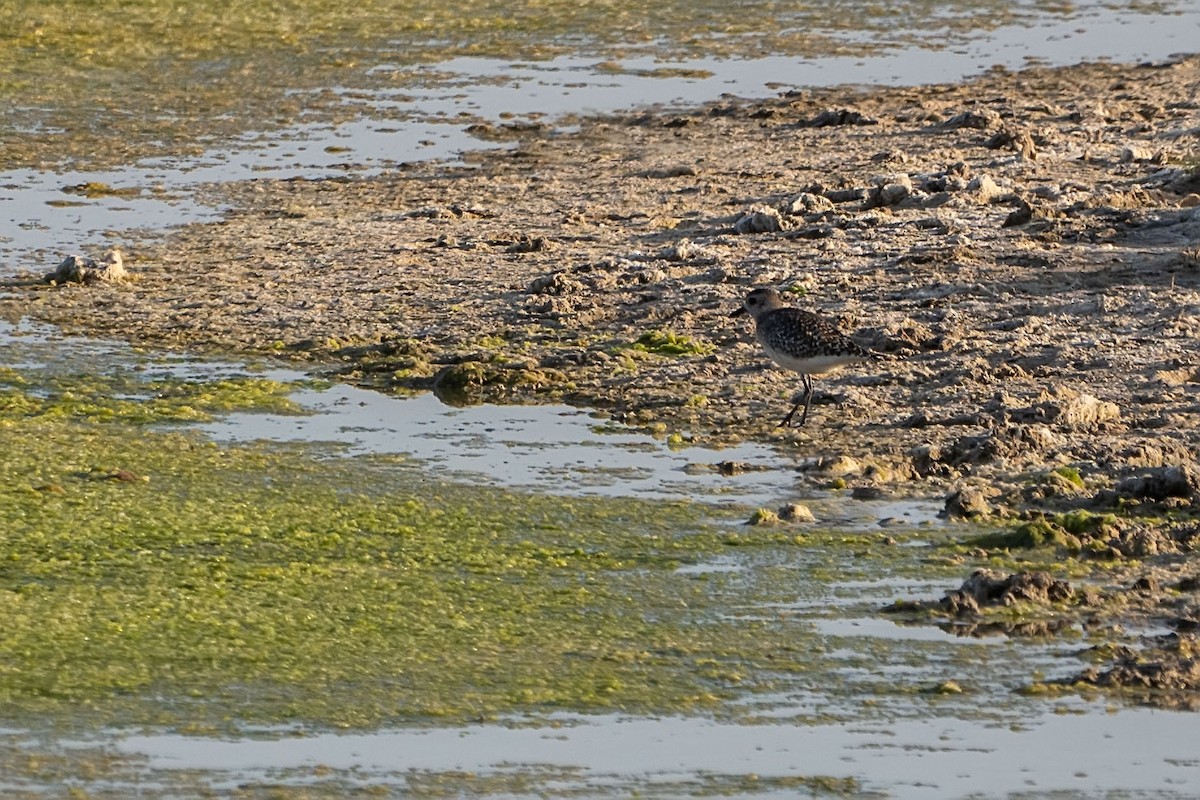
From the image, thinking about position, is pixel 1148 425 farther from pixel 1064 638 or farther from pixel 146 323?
pixel 146 323

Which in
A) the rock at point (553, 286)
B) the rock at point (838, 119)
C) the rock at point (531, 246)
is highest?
the rock at point (838, 119)

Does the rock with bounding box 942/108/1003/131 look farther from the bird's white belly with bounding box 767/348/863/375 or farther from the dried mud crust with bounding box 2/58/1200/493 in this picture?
the bird's white belly with bounding box 767/348/863/375

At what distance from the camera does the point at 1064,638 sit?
6844 millimetres

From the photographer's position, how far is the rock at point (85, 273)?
11.9 m

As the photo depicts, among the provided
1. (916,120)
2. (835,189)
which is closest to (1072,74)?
(916,120)

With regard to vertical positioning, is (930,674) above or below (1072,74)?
below

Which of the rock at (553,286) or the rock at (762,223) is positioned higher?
the rock at (762,223)

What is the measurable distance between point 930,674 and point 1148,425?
3.01m

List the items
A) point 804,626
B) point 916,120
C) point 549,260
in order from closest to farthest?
point 804,626 < point 549,260 < point 916,120

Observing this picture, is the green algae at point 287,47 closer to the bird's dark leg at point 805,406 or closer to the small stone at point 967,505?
the bird's dark leg at point 805,406

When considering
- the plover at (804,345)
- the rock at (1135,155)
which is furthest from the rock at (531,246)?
the rock at (1135,155)

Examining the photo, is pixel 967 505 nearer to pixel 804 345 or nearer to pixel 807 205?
pixel 804 345

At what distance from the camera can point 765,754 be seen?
19.6 ft

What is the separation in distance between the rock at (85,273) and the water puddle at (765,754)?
634 cm
